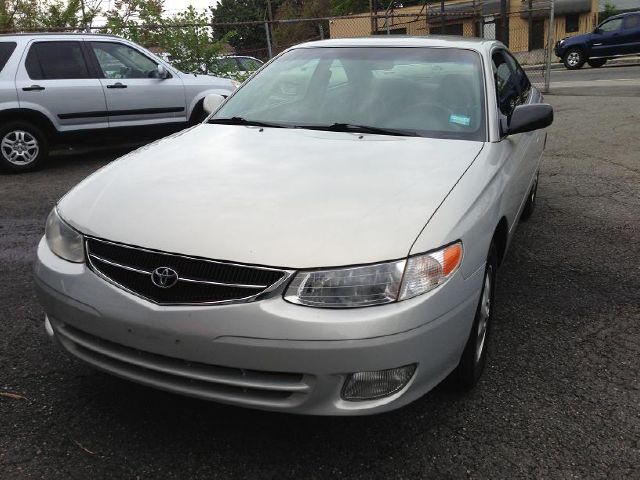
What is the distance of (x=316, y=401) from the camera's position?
2.17m

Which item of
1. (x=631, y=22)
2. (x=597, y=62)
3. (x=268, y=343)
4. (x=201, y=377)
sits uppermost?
(x=268, y=343)

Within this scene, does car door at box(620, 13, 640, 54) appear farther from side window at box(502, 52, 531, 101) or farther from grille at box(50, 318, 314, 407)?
grille at box(50, 318, 314, 407)

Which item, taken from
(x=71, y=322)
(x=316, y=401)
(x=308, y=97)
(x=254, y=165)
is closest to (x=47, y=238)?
(x=71, y=322)

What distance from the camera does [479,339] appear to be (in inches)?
110

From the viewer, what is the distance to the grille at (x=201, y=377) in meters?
2.16

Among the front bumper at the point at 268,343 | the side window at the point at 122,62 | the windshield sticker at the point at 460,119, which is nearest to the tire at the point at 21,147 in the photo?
the side window at the point at 122,62

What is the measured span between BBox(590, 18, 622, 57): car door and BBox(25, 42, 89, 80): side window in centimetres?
2024

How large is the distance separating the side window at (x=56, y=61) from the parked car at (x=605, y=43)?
20.1 m

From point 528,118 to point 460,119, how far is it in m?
0.38

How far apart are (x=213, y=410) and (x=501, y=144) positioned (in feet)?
6.57

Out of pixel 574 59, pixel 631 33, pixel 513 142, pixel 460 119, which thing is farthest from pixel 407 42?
pixel 574 59

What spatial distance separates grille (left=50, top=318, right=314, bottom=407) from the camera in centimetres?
216

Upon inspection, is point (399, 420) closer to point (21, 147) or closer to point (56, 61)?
point (21, 147)

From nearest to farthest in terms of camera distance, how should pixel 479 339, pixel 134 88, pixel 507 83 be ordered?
1. pixel 479 339
2. pixel 507 83
3. pixel 134 88
